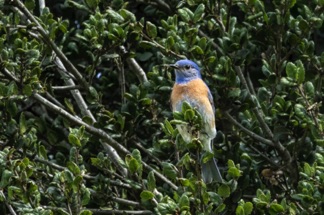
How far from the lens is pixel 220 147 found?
6.31 meters

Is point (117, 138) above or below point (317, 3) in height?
below

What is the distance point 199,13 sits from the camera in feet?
19.7

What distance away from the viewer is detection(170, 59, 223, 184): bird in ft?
19.3

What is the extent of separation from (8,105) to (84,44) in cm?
74

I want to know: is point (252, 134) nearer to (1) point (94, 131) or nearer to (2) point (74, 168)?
(1) point (94, 131)

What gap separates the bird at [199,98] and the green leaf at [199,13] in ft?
0.93

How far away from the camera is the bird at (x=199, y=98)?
5.88 meters

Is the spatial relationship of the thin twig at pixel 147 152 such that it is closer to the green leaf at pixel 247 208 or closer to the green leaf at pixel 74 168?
the green leaf at pixel 74 168

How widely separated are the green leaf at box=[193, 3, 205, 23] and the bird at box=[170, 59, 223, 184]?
28 cm

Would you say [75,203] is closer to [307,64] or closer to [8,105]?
[8,105]

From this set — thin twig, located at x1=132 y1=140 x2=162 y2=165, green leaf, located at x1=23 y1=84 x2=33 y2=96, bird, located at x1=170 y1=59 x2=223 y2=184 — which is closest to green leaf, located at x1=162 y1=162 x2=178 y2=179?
bird, located at x1=170 y1=59 x2=223 y2=184

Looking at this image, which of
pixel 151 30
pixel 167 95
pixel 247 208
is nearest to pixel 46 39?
pixel 151 30

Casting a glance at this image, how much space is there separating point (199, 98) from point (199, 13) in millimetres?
600

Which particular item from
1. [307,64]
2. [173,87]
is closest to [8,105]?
[173,87]
